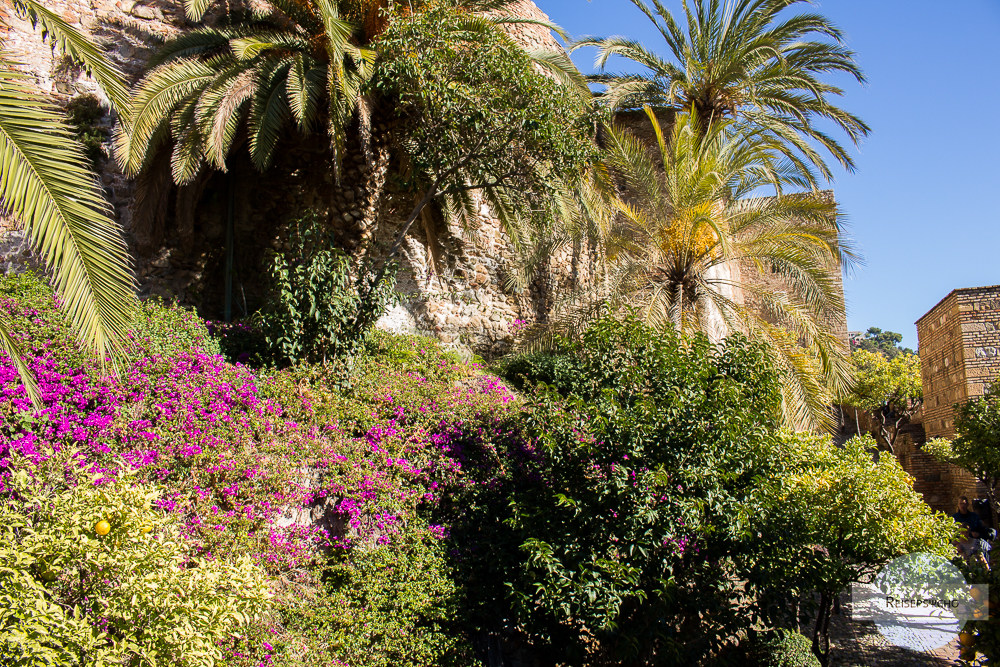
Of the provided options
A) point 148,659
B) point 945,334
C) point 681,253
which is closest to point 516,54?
point 681,253

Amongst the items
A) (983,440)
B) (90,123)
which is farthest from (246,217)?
(983,440)

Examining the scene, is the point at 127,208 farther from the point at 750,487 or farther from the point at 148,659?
the point at 750,487

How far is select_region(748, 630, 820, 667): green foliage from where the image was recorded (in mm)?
6824

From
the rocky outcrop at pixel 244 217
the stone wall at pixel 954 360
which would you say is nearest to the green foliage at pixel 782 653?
the rocky outcrop at pixel 244 217

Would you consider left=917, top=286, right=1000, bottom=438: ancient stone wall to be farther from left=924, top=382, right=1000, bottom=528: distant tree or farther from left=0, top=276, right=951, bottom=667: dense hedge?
left=0, top=276, right=951, bottom=667: dense hedge

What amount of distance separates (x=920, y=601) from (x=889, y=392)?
16.0m

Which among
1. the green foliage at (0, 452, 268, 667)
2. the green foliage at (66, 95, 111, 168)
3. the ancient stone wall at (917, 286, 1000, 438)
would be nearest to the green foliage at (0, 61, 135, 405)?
the green foliage at (0, 452, 268, 667)

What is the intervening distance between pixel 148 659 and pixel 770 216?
925 cm

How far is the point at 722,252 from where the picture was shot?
9.83 meters

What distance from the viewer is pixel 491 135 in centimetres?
928

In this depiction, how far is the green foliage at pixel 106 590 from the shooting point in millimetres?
3520

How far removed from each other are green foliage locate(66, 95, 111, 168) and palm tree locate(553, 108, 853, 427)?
22.9 ft

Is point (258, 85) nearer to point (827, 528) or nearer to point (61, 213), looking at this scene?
point (61, 213)

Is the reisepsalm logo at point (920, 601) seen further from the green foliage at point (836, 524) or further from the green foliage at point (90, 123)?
the green foliage at point (90, 123)
